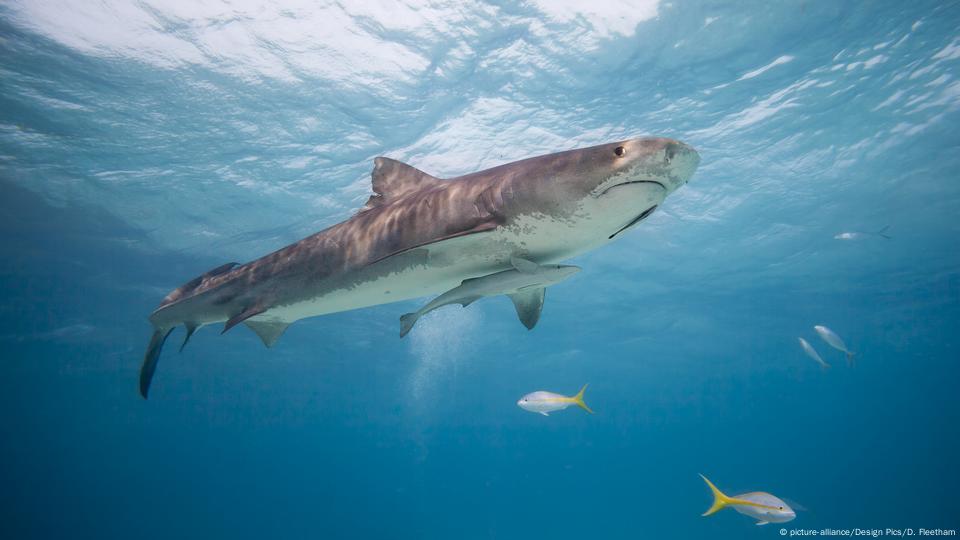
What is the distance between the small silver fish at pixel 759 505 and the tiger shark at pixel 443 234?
492 centimetres

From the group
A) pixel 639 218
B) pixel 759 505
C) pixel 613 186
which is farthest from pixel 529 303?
pixel 759 505

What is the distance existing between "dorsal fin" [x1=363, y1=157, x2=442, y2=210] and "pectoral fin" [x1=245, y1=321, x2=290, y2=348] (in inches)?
66.6

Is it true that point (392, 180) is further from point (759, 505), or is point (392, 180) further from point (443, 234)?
point (759, 505)

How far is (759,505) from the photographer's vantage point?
21.4 feet

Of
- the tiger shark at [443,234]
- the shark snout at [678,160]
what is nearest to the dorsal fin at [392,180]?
the tiger shark at [443,234]

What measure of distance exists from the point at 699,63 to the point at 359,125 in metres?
8.83

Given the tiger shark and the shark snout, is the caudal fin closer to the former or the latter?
the tiger shark

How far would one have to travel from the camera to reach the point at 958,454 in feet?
219

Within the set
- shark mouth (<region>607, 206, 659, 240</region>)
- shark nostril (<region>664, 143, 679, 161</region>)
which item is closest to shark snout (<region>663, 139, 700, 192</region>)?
shark nostril (<region>664, 143, 679, 161</region>)

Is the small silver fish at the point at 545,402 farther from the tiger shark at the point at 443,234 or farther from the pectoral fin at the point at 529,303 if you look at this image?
the tiger shark at the point at 443,234

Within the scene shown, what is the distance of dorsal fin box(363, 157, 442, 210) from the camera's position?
4473 millimetres

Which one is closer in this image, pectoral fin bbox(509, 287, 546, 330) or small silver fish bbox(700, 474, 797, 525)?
pectoral fin bbox(509, 287, 546, 330)

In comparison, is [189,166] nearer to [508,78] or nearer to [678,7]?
[508,78]

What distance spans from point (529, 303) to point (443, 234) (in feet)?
4.29
